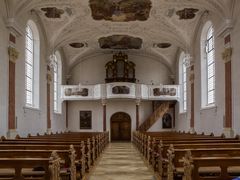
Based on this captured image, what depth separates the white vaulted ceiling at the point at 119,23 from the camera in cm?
1797

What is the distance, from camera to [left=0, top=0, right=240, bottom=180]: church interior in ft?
26.9

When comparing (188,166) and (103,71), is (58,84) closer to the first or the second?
(103,71)

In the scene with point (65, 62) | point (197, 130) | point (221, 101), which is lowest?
point (197, 130)

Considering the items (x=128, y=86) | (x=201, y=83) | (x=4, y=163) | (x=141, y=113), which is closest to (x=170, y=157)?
(x=4, y=163)

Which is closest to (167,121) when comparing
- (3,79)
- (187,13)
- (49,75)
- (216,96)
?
(49,75)

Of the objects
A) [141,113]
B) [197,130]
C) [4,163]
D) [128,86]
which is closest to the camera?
[4,163]

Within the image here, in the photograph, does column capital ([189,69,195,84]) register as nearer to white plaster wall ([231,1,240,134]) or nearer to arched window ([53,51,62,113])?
white plaster wall ([231,1,240,134])

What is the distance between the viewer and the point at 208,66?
22.2m

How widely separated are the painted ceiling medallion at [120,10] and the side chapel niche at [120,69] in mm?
9410

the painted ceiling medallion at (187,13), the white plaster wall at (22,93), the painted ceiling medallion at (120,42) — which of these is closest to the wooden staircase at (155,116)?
the painted ceiling medallion at (120,42)

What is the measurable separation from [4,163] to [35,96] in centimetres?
1684

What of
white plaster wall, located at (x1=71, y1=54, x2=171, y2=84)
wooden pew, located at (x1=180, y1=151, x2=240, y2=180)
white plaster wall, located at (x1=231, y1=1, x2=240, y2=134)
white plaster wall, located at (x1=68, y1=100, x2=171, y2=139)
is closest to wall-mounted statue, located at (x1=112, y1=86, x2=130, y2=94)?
white plaster wall, located at (x1=68, y1=100, x2=171, y2=139)

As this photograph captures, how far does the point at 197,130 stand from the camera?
77.4 feet

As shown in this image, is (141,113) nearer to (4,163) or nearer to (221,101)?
(221,101)
